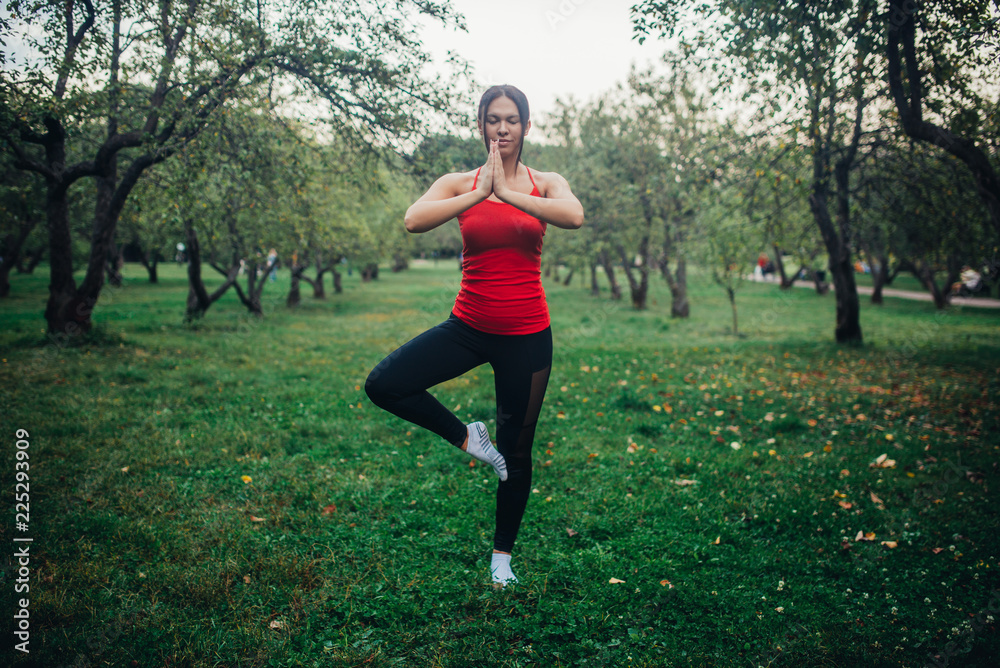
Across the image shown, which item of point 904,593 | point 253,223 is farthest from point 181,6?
point 904,593

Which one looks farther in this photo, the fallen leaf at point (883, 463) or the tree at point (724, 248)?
the tree at point (724, 248)

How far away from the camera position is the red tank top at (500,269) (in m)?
2.83

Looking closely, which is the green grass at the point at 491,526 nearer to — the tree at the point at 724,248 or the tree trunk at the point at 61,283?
the tree trunk at the point at 61,283

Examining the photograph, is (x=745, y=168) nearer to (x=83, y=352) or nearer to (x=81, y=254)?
(x=83, y=352)

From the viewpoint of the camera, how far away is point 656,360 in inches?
470

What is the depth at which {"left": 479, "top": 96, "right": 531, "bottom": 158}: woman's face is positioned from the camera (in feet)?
9.65

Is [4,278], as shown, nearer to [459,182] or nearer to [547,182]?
[459,182]

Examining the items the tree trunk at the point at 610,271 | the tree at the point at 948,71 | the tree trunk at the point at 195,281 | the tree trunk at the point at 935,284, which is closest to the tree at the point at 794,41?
the tree at the point at 948,71

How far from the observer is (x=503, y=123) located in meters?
2.94

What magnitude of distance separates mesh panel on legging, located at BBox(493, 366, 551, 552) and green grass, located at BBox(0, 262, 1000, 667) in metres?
0.41

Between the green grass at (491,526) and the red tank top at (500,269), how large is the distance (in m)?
1.74

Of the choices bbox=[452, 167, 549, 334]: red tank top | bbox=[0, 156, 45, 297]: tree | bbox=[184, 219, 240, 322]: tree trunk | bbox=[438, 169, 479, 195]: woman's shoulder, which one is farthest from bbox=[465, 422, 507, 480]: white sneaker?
bbox=[184, 219, 240, 322]: tree trunk

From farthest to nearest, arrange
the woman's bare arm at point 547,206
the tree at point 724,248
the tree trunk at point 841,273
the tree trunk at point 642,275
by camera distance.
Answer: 1. the tree trunk at point 642,275
2. the tree at point 724,248
3. the tree trunk at point 841,273
4. the woman's bare arm at point 547,206

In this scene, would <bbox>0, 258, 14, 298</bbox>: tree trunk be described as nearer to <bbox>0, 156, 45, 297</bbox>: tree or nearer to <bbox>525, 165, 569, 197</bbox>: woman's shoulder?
<bbox>0, 156, 45, 297</bbox>: tree
